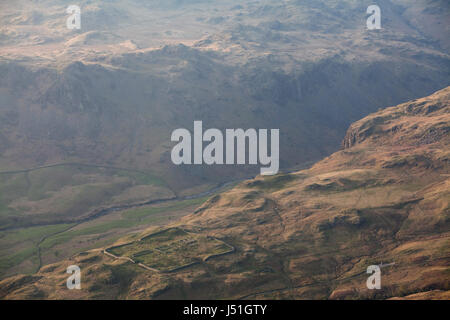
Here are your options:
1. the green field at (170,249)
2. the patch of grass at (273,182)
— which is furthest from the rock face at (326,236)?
the green field at (170,249)

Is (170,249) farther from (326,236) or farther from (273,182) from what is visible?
(273,182)

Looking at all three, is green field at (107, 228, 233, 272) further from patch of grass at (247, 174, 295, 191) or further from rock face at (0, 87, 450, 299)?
patch of grass at (247, 174, 295, 191)

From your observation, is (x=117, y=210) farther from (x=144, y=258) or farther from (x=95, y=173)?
(x=144, y=258)

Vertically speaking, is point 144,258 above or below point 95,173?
below

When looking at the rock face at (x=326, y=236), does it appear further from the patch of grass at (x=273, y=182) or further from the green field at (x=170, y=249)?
the green field at (x=170, y=249)

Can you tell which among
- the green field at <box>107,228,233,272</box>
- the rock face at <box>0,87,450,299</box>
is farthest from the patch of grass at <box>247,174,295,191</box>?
the green field at <box>107,228,233,272</box>

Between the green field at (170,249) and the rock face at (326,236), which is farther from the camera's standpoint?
the green field at (170,249)

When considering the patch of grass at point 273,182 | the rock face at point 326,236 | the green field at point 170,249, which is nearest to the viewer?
the rock face at point 326,236

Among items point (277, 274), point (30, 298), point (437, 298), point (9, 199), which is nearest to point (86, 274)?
point (30, 298)
